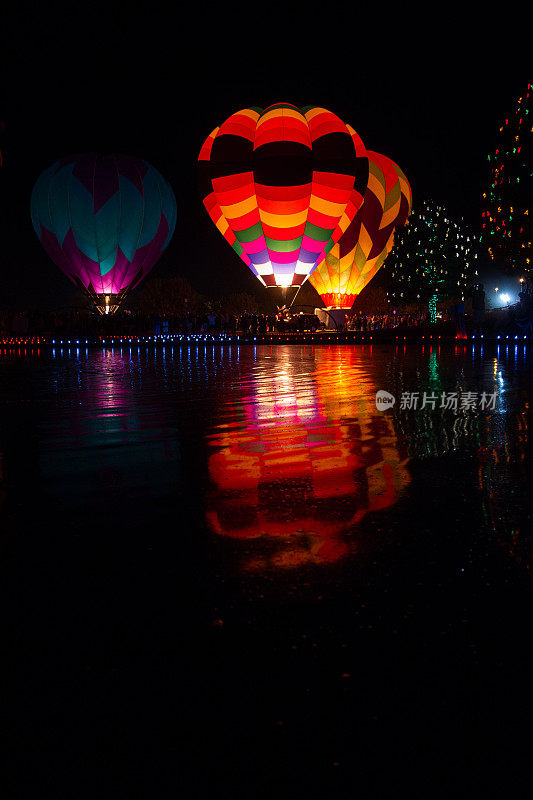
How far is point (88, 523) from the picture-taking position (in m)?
4.35

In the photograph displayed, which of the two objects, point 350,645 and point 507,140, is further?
point 507,140

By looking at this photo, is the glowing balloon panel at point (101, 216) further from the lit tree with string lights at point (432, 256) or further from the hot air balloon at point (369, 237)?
the lit tree with string lights at point (432, 256)

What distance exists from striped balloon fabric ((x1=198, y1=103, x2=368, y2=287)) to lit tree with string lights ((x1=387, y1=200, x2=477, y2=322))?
1301cm

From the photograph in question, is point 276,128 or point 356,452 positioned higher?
point 276,128

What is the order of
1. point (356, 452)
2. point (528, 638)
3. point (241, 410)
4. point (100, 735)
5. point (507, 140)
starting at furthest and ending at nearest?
point (507, 140)
point (241, 410)
point (356, 452)
point (528, 638)
point (100, 735)

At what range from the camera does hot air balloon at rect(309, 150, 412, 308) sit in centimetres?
4847

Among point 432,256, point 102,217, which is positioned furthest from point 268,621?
point 432,256

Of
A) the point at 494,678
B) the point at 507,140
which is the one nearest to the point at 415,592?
the point at 494,678

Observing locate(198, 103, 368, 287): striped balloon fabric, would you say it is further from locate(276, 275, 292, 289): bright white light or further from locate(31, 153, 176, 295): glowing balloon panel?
locate(31, 153, 176, 295): glowing balloon panel

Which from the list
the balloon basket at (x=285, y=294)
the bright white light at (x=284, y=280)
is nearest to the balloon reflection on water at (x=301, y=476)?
the bright white light at (x=284, y=280)

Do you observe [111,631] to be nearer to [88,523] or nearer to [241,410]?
[88,523]

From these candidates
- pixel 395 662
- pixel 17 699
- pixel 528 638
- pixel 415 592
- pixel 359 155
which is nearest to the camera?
pixel 17 699

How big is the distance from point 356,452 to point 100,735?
15.2 feet

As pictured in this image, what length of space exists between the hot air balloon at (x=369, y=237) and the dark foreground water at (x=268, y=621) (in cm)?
4305
